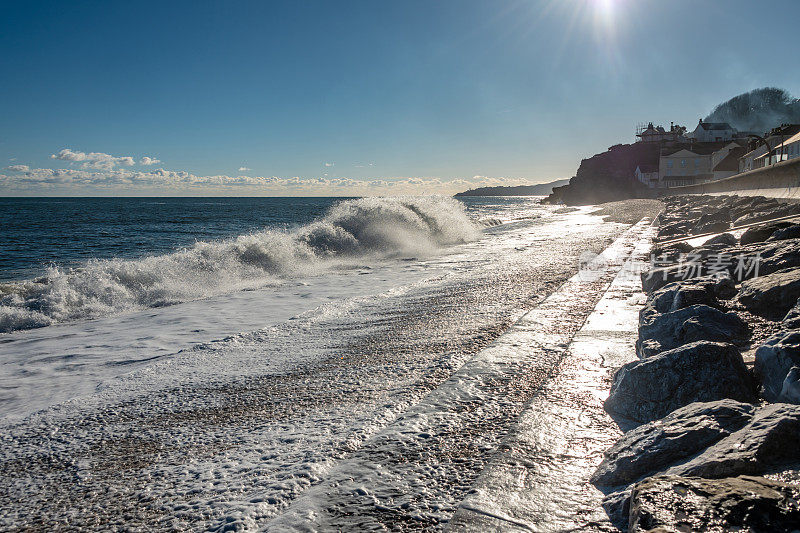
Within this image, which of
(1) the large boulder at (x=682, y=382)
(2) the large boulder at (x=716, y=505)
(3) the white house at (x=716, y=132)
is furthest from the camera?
(3) the white house at (x=716, y=132)

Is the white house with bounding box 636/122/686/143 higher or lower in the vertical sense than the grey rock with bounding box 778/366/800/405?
higher

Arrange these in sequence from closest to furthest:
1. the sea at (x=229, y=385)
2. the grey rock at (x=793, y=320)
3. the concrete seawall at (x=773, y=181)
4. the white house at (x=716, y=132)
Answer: the sea at (x=229, y=385) < the grey rock at (x=793, y=320) < the concrete seawall at (x=773, y=181) < the white house at (x=716, y=132)

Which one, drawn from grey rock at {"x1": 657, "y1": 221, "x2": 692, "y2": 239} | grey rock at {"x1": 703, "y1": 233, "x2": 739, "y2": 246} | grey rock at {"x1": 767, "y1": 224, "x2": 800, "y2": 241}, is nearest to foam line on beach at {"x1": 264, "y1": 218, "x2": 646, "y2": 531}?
grey rock at {"x1": 767, "y1": 224, "x2": 800, "y2": 241}

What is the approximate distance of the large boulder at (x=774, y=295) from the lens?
3223mm

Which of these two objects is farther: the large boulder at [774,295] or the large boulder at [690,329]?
the large boulder at [774,295]

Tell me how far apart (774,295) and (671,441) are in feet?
7.74

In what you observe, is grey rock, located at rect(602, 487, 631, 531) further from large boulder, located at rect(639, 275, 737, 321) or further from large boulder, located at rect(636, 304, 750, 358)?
large boulder, located at rect(639, 275, 737, 321)

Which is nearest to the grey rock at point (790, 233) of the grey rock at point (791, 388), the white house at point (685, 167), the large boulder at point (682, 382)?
the large boulder at point (682, 382)

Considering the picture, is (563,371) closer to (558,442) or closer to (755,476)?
(558,442)

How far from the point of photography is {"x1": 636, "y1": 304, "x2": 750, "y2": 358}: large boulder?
111 inches

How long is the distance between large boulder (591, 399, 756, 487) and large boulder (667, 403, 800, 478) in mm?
105

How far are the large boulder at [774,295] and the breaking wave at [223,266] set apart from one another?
7.50 m

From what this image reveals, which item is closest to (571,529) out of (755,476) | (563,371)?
(755,476)

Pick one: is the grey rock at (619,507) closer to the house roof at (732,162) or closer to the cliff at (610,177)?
the house roof at (732,162)
